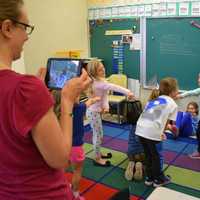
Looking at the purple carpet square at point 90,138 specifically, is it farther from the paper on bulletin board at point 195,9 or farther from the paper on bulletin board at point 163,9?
the paper on bulletin board at point 195,9

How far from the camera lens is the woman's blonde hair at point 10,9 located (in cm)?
67

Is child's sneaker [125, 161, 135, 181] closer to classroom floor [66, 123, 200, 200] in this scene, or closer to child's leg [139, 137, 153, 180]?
classroom floor [66, 123, 200, 200]

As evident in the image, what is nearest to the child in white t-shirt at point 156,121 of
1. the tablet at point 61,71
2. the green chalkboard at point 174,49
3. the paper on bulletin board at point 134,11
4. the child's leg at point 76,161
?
the child's leg at point 76,161

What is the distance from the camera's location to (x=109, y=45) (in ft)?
14.8

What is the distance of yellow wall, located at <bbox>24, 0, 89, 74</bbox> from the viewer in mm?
3804

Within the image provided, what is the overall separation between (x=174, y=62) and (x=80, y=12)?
176 centimetres

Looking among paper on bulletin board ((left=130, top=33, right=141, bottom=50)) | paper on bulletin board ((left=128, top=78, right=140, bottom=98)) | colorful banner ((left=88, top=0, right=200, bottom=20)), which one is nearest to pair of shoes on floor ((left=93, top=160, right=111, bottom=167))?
paper on bulletin board ((left=128, top=78, right=140, bottom=98))

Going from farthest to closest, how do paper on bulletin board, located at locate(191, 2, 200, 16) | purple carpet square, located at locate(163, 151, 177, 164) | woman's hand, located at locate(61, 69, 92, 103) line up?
paper on bulletin board, located at locate(191, 2, 200, 16)
purple carpet square, located at locate(163, 151, 177, 164)
woman's hand, located at locate(61, 69, 92, 103)

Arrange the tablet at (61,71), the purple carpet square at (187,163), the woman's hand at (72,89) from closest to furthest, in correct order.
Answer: the woman's hand at (72,89), the tablet at (61,71), the purple carpet square at (187,163)

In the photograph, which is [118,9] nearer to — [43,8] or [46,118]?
[43,8]

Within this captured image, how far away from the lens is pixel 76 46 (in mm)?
4512

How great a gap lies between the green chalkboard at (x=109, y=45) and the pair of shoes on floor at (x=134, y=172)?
1.89 m

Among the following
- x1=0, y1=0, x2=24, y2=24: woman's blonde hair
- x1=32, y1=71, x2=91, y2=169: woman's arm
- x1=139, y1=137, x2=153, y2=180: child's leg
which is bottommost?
x1=139, y1=137, x2=153, y2=180: child's leg

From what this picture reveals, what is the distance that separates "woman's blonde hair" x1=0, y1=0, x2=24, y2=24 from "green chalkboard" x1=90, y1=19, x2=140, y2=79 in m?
3.60
